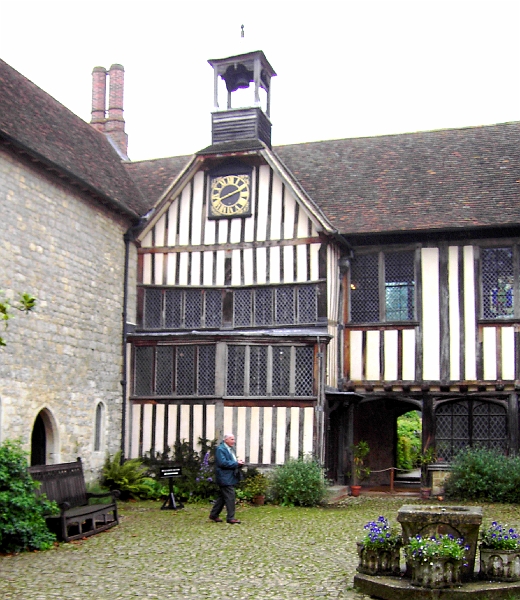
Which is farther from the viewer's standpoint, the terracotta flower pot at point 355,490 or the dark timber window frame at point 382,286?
the dark timber window frame at point 382,286

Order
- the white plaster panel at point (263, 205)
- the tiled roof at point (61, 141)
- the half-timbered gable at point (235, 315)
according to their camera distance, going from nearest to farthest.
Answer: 1. the tiled roof at point (61, 141)
2. the half-timbered gable at point (235, 315)
3. the white plaster panel at point (263, 205)

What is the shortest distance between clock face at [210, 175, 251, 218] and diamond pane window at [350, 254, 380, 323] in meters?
2.52

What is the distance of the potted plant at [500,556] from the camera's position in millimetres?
7316

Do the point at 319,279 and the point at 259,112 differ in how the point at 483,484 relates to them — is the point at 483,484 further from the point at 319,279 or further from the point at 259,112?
the point at 259,112

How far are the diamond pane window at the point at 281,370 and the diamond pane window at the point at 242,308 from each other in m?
1.33

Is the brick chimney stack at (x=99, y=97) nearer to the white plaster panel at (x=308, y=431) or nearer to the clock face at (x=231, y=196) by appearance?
the clock face at (x=231, y=196)

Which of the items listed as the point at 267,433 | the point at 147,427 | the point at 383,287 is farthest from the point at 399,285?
the point at 147,427

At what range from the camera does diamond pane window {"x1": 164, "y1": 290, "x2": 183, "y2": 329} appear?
1722cm

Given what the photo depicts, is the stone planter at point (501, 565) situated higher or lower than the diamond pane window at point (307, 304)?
lower

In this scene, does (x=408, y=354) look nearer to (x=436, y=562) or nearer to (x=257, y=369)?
(x=257, y=369)

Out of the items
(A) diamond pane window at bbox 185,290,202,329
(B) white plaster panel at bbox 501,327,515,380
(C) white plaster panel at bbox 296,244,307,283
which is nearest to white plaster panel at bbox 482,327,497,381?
(B) white plaster panel at bbox 501,327,515,380

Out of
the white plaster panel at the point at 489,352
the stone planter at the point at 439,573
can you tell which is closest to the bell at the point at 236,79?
the white plaster panel at the point at 489,352

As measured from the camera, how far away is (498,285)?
53.4 ft

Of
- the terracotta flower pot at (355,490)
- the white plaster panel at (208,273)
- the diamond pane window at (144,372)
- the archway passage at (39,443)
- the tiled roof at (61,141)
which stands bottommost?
the terracotta flower pot at (355,490)
